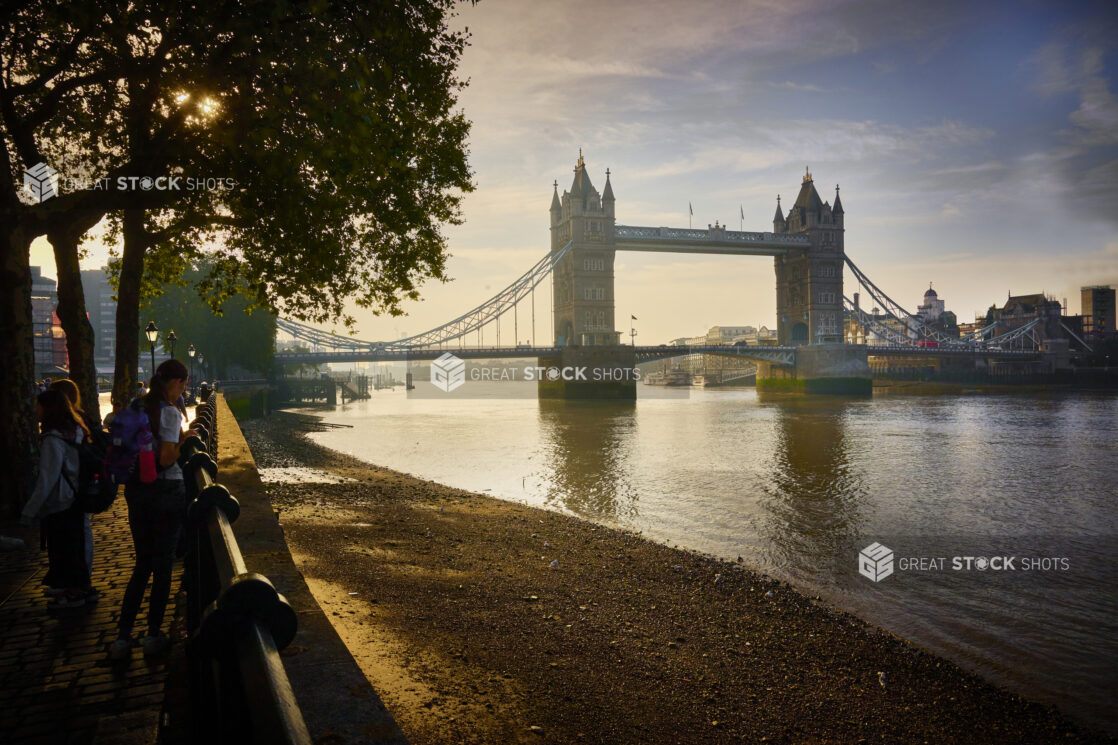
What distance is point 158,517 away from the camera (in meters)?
4.29

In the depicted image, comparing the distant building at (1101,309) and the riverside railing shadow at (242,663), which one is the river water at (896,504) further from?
the distant building at (1101,309)

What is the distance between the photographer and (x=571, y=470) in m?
21.0

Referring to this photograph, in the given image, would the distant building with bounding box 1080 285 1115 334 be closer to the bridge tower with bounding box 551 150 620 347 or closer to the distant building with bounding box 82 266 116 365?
the bridge tower with bounding box 551 150 620 347

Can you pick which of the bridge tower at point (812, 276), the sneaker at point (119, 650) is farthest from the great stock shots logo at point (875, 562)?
the bridge tower at point (812, 276)

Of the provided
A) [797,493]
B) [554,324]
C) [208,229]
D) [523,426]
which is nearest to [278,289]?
[208,229]

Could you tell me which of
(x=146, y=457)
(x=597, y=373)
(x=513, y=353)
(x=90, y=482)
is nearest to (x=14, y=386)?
(x=90, y=482)

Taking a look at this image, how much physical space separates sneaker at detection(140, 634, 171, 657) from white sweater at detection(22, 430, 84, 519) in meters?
1.33

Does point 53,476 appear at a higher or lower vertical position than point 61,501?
higher

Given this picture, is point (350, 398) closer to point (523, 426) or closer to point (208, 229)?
point (523, 426)

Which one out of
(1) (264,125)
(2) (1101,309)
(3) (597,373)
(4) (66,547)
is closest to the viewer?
(4) (66,547)

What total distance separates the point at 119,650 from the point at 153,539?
0.66 meters

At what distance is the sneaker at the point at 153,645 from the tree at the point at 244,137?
5.00 meters

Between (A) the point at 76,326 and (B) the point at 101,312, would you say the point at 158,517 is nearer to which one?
(A) the point at 76,326

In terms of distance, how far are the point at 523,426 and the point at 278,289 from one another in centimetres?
2609
